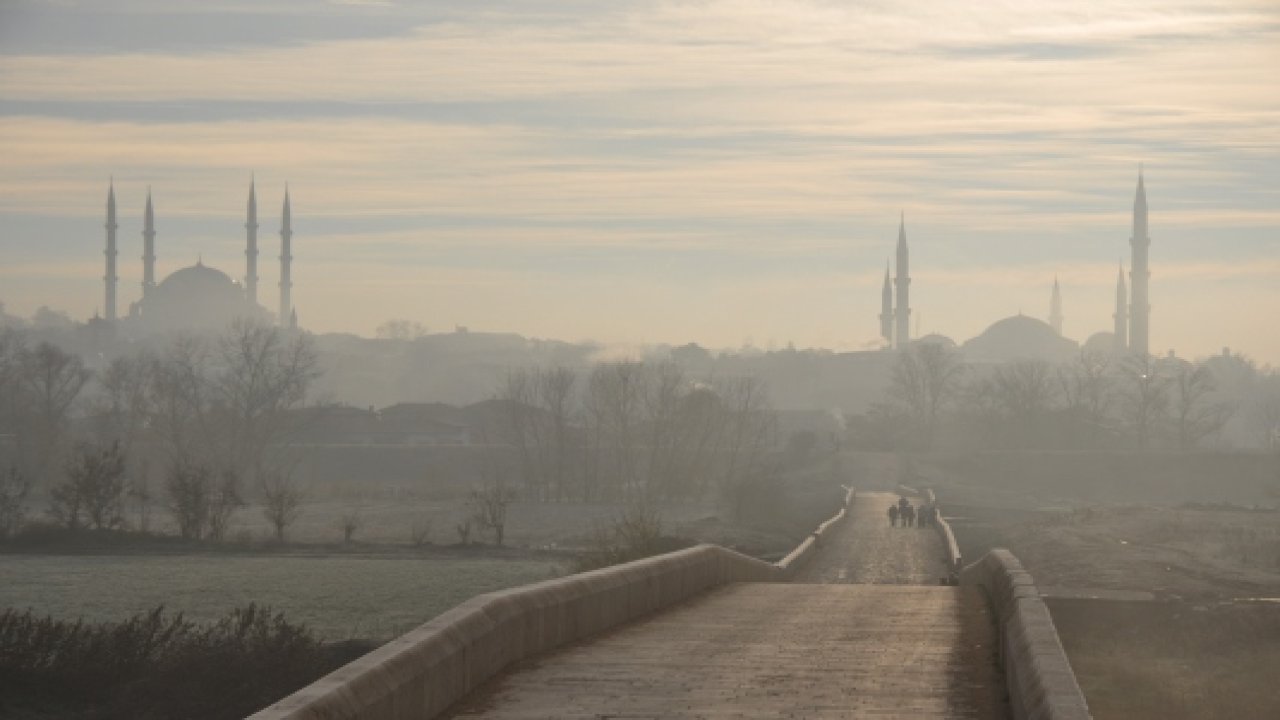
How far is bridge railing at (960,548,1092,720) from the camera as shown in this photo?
8.60 meters

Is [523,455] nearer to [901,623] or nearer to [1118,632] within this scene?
[1118,632]

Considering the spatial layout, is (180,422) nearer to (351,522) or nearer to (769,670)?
(351,522)

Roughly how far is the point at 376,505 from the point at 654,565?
198 ft

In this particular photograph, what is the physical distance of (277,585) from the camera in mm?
34094

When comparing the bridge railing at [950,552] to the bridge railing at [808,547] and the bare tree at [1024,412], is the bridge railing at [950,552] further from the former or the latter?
the bare tree at [1024,412]

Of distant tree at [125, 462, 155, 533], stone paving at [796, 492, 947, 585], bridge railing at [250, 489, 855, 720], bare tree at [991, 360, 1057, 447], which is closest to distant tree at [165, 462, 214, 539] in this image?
distant tree at [125, 462, 155, 533]

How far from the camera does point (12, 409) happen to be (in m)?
96.6

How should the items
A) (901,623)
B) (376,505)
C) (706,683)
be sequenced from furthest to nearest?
(376,505), (901,623), (706,683)

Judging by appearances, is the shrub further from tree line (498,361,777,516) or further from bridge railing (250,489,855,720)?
tree line (498,361,777,516)

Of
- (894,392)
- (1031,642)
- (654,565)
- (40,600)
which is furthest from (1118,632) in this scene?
(894,392)

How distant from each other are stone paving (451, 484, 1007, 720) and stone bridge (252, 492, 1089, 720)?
0.7 inches

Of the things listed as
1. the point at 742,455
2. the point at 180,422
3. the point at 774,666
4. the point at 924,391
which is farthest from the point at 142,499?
the point at 924,391

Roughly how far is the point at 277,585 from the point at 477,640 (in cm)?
2455

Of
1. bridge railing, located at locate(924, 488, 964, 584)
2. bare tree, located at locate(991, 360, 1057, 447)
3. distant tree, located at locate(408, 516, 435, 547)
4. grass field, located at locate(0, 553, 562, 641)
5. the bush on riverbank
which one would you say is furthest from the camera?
bare tree, located at locate(991, 360, 1057, 447)
